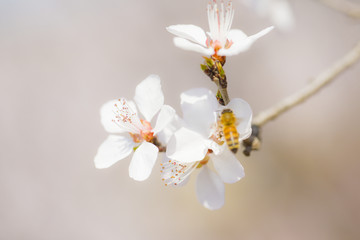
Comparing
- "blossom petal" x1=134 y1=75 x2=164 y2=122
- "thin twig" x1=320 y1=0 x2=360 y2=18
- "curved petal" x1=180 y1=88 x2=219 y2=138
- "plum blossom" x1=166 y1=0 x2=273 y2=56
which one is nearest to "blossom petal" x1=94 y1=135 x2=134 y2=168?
"blossom petal" x1=134 y1=75 x2=164 y2=122

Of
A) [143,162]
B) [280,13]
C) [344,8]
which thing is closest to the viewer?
[143,162]

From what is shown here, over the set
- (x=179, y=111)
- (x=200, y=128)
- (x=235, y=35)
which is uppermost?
(x=235, y=35)

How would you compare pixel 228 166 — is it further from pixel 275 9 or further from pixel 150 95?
pixel 275 9

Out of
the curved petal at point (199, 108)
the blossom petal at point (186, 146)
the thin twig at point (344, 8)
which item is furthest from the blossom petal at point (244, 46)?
the thin twig at point (344, 8)

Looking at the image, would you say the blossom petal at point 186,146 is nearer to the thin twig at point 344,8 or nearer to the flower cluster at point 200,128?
the flower cluster at point 200,128

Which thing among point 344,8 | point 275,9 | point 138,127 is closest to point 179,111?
point 275,9

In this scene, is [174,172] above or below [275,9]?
below
